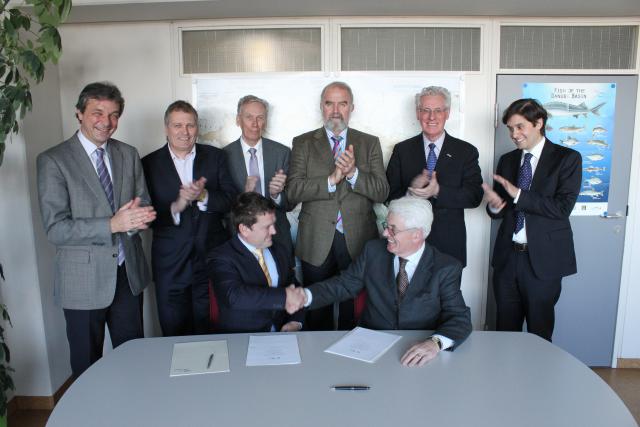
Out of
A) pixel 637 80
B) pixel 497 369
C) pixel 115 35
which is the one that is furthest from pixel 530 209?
pixel 115 35

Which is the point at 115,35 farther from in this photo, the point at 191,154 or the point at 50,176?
the point at 50,176

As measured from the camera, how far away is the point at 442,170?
3119 millimetres

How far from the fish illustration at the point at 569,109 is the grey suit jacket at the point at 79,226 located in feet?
9.48

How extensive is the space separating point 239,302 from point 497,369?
1.09 metres

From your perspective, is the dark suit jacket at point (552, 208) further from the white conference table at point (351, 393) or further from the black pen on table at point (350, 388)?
the black pen on table at point (350, 388)

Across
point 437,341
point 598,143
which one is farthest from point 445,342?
point 598,143

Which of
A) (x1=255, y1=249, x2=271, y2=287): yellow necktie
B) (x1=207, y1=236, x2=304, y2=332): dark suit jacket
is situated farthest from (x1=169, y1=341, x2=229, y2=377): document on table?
(x1=255, y1=249, x2=271, y2=287): yellow necktie

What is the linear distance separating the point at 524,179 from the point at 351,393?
190 cm

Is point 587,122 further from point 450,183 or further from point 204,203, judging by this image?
point 204,203

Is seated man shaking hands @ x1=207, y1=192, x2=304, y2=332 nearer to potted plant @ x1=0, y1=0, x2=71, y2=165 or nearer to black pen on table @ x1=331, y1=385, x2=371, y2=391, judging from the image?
black pen on table @ x1=331, y1=385, x2=371, y2=391

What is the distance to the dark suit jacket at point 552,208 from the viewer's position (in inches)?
108

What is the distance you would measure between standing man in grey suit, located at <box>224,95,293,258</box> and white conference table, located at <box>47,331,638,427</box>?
1.47m

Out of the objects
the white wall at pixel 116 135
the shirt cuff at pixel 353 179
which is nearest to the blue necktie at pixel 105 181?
the white wall at pixel 116 135

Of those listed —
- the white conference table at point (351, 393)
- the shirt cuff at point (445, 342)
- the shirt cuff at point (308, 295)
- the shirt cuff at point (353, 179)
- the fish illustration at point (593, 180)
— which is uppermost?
the shirt cuff at point (353, 179)
